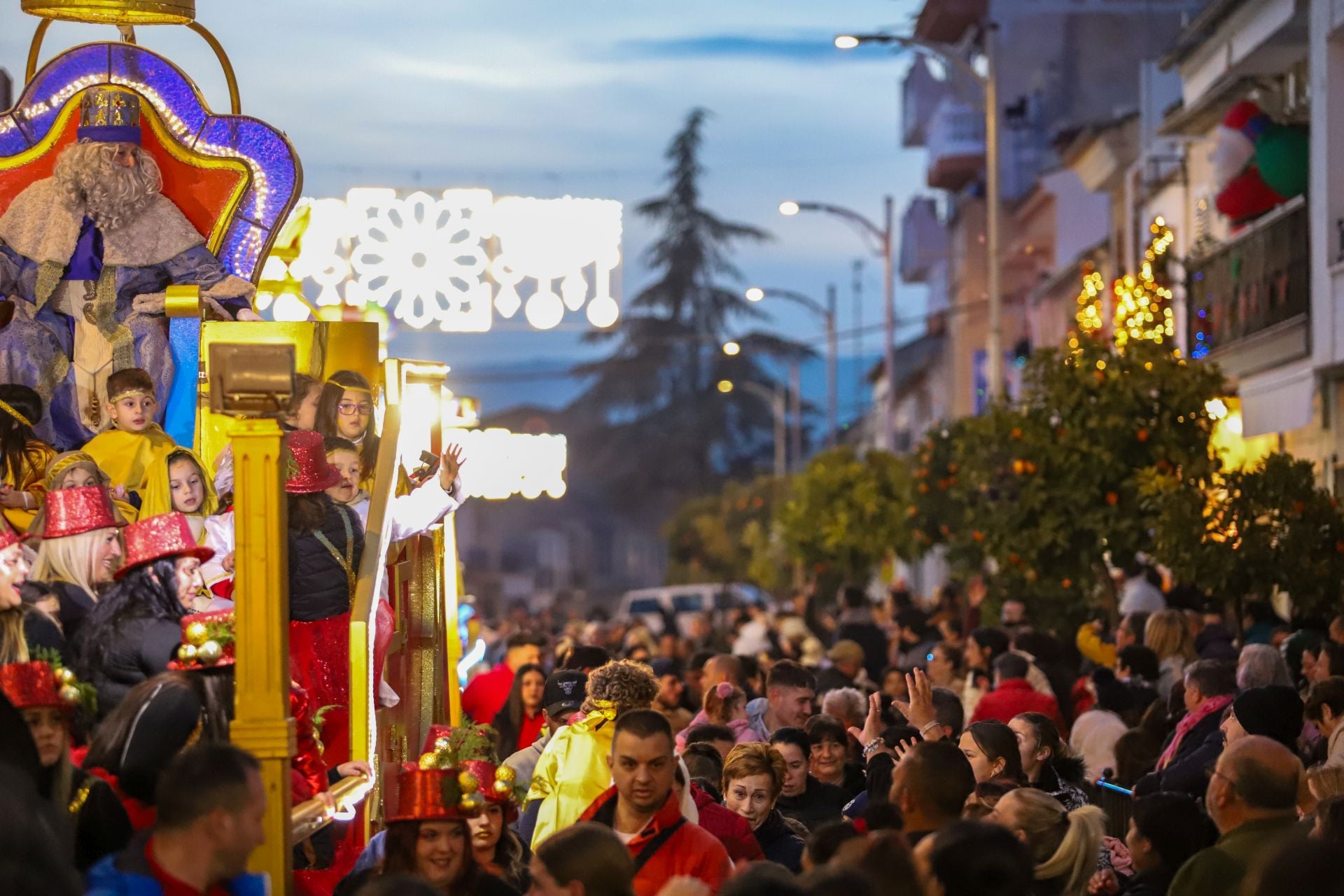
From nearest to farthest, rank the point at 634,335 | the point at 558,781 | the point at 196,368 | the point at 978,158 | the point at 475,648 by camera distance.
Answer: the point at 558,781 < the point at 196,368 < the point at 475,648 < the point at 978,158 < the point at 634,335

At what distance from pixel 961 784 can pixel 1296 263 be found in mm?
16779

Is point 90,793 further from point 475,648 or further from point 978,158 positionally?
point 978,158

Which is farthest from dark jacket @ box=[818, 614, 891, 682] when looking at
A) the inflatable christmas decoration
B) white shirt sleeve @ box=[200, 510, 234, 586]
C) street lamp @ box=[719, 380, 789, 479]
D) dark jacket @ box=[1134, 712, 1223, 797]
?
street lamp @ box=[719, 380, 789, 479]

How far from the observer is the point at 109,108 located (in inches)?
441

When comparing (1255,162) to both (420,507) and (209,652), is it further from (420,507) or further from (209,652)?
(209,652)

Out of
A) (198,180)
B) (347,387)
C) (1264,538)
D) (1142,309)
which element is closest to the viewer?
(347,387)

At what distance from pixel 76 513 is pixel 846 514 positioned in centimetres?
2797

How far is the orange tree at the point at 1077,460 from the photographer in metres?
19.0

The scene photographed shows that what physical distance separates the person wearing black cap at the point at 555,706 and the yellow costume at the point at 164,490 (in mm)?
1674

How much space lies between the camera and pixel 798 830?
28.2 feet

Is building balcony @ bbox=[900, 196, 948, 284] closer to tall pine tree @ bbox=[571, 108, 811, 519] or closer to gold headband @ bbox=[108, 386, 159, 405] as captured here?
tall pine tree @ bbox=[571, 108, 811, 519]

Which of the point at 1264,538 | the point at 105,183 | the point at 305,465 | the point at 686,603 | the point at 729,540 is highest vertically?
the point at 105,183

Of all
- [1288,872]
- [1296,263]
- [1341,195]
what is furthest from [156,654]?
[1296,263]

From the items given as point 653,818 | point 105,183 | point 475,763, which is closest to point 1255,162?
point 105,183
